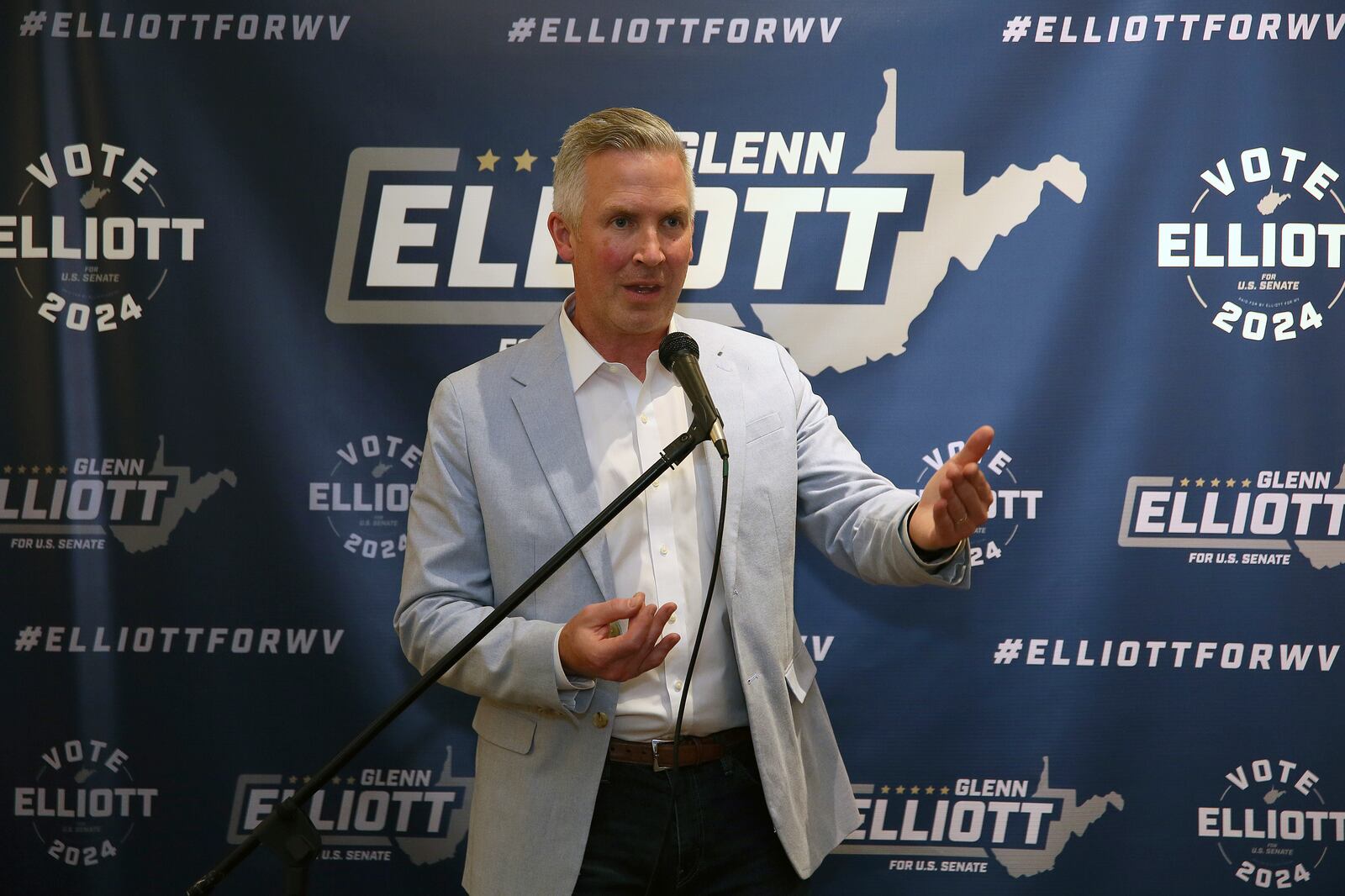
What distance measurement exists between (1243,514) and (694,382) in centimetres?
175

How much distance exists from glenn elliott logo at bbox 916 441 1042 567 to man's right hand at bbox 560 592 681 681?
1274mm

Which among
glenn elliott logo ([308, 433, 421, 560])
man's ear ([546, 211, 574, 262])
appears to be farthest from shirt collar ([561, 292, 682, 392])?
glenn elliott logo ([308, 433, 421, 560])

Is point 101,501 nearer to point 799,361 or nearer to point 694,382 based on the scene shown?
point 799,361

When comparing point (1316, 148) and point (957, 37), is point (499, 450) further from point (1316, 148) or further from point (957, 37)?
point (1316, 148)

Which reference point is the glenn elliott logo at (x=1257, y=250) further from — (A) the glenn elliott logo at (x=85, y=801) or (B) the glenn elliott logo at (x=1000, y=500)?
(A) the glenn elliott logo at (x=85, y=801)

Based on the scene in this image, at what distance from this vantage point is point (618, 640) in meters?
1.69

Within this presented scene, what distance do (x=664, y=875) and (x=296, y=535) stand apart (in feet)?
4.60

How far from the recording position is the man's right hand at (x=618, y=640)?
167 cm

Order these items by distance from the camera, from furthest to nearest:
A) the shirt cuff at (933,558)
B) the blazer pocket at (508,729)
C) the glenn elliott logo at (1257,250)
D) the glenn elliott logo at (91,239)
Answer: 1. the glenn elliott logo at (91,239)
2. the glenn elliott logo at (1257,250)
3. the blazer pocket at (508,729)
4. the shirt cuff at (933,558)

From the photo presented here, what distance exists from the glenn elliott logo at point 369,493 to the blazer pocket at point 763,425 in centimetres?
109

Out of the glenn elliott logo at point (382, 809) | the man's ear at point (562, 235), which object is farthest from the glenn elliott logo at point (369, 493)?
the man's ear at point (562, 235)

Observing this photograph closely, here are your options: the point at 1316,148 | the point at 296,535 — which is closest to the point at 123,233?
the point at 296,535

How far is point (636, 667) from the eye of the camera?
1720 mm

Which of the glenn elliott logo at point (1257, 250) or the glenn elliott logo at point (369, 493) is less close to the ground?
the glenn elliott logo at point (1257, 250)
